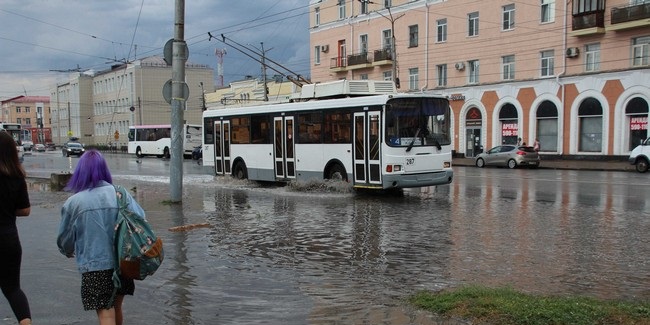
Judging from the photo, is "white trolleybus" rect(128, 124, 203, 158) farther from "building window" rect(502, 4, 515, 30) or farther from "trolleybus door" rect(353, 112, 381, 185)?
"trolleybus door" rect(353, 112, 381, 185)

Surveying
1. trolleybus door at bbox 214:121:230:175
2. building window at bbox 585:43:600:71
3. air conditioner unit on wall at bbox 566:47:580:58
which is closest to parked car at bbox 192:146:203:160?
trolleybus door at bbox 214:121:230:175

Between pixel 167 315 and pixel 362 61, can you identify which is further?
pixel 362 61

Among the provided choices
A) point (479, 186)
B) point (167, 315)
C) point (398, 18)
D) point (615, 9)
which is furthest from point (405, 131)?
point (398, 18)

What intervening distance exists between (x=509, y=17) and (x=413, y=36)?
30.0ft

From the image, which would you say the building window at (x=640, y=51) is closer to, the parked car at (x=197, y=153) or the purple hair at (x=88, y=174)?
the parked car at (x=197, y=153)

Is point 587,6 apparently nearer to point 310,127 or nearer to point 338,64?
point 338,64

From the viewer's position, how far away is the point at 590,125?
36.2 metres

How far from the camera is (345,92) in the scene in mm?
17703

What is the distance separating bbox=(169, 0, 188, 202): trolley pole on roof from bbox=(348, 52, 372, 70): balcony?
36917mm

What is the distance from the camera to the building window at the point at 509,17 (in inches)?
1553

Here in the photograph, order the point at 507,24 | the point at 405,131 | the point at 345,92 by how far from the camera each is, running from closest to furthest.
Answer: the point at 405,131 → the point at 345,92 → the point at 507,24

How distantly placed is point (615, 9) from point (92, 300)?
36.6 metres

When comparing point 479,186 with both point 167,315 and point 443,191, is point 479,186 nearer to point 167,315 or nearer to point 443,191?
point 443,191

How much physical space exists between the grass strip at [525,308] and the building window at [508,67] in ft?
120
